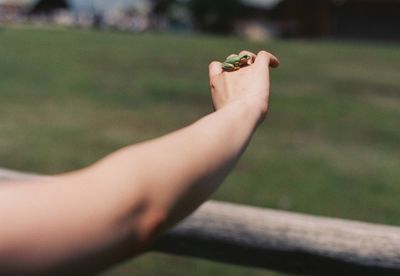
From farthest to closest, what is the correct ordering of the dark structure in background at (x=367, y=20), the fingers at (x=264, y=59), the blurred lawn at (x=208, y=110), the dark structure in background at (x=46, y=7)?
the dark structure in background at (x=46, y=7), the dark structure in background at (x=367, y=20), the blurred lawn at (x=208, y=110), the fingers at (x=264, y=59)

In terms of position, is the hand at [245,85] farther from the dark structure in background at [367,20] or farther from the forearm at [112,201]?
the dark structure in background at [367,20]

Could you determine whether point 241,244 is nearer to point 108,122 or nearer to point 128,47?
point 108,122

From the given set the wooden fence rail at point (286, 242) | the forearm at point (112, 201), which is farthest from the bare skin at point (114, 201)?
the wooden fence rail at point (286, 242)

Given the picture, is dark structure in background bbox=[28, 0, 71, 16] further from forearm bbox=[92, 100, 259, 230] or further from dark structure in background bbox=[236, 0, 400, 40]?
forearm bbox=[92, 100, 259, 230]

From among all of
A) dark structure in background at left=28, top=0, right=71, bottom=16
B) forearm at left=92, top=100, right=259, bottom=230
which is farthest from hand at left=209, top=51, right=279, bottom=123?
dark structure in background at left=28, top=0, right=71, bottom=16

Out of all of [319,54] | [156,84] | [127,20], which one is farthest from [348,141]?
[127,20]
